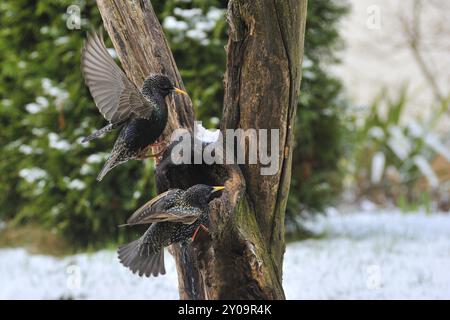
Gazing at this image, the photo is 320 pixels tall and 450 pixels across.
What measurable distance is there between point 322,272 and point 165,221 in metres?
1.78

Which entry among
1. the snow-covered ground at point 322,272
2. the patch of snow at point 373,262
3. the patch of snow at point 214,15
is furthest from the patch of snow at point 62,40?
the patch of snow at point 373,262

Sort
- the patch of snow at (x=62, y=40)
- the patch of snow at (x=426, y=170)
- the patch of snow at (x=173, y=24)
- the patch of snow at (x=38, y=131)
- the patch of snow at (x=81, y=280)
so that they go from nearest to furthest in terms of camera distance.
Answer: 1. the patch of snow at (x=81, y=280)
2. the patch of snow at (x=173, y=24)
3. the patch of snow at (x=62, y=40)
4. the patch of snow at (x=38, y=131)
5. the patch of snow at (x=426, y=170)

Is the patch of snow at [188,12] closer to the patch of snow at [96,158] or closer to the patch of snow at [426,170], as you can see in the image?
the patch of snow at [96,158]

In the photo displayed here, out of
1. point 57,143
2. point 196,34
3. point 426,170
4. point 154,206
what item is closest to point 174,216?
point 154,206

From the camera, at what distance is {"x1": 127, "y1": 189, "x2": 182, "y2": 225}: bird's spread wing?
2039 mm

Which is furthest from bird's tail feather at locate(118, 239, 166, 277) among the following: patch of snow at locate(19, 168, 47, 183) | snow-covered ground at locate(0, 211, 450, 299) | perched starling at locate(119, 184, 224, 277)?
patch of snow at locate(19, 168, 47, 183)

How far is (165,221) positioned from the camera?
228 cm

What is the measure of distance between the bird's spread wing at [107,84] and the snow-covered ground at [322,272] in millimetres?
1468

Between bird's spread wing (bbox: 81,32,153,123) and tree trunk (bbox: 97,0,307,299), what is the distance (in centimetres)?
31

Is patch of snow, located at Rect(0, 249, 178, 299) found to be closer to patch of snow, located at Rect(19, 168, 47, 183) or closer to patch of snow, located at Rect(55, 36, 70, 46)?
patch of snow, located at Rect(19, 168, 47, 183)

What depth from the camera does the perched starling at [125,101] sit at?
2.25 meters

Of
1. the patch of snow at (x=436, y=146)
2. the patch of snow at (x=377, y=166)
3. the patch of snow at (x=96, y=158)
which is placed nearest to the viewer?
the patch of snow at (x=96, y=158)
